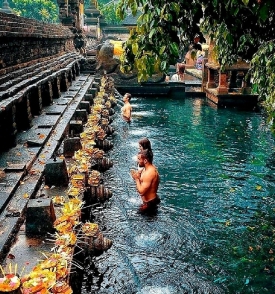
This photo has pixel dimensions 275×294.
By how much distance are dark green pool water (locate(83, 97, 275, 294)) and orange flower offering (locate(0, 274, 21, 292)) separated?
104 inches

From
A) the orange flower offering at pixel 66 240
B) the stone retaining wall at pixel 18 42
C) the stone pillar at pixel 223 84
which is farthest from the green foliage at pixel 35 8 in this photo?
the orange flower offering at pixel 66 240

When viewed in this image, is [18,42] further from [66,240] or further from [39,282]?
[39,282]

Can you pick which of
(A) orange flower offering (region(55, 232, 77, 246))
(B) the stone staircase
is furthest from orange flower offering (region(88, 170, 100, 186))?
(A) orange flower offering (region(55, 232, 77, 246))

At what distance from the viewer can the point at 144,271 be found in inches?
239

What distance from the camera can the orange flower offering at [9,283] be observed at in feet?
9.64

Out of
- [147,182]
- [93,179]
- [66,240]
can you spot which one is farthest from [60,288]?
[147,182]

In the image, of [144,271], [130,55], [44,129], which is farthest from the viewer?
[44,129]

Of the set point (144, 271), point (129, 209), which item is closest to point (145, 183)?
point (129, 209)

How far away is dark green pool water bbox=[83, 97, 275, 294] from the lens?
5941mm

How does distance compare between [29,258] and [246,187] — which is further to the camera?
[246,187]

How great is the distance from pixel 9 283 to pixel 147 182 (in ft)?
16.7

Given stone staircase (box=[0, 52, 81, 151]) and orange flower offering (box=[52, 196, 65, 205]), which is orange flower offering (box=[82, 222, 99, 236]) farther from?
stone staircase (box=[0, 52, 81, 151])

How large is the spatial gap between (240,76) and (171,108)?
4069 mm

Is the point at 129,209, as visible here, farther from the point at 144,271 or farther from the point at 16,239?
the point at 16,239
